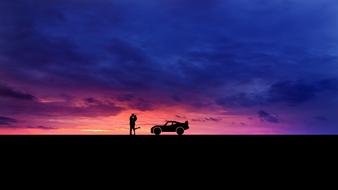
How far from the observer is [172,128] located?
30.0 metres

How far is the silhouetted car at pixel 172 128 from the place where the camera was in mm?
29641

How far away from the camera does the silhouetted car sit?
29.6 m
